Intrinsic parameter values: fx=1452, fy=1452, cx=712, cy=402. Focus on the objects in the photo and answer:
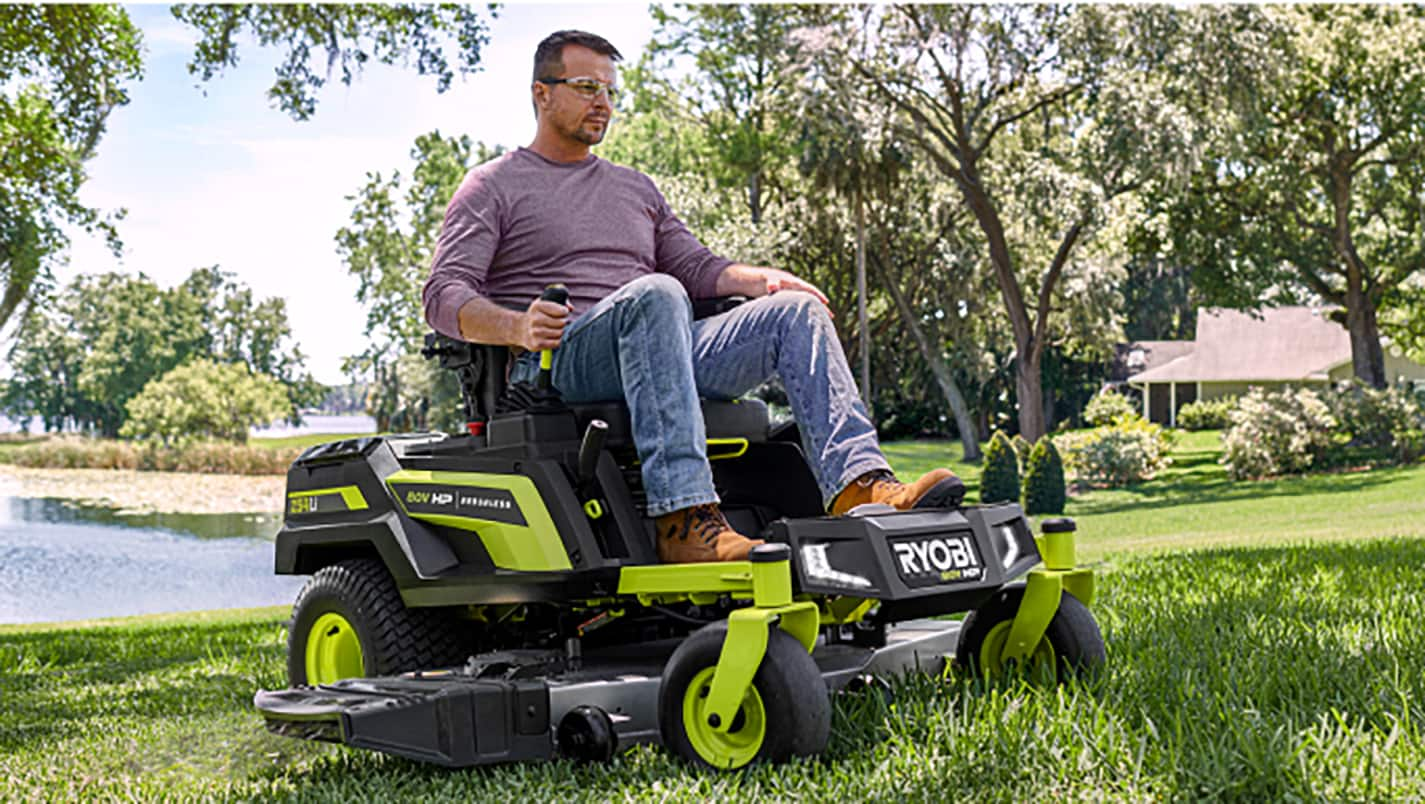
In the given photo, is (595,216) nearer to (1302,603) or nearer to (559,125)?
(559,125)

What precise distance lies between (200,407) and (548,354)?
46262 millimetres

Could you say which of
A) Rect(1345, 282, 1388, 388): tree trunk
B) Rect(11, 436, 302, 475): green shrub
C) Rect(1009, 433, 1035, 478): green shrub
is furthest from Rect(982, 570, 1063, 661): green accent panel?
Rect(11, 436, 302, 475): green shrub

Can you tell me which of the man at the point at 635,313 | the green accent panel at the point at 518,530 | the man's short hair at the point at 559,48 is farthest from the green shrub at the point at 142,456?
the green accent panel at the point at 518,530

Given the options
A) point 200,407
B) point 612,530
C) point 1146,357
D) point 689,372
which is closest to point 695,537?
point 612,530

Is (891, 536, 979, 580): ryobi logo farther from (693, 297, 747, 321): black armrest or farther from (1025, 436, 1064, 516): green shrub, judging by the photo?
(1025, 436, 1064, 516): green shrub

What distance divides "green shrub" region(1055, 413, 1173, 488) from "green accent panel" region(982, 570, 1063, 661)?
23.9 metres

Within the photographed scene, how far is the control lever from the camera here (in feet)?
10.8

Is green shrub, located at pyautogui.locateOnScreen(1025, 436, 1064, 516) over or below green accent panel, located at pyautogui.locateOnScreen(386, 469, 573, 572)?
below

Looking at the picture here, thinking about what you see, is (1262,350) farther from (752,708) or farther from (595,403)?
(752,708)

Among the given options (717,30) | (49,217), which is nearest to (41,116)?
(49,217)

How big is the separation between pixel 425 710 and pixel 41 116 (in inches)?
470

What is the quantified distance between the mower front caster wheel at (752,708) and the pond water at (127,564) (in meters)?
17.3

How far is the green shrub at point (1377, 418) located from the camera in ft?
82.6

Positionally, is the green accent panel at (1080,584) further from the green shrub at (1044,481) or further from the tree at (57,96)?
the green shrub at (1044,481)
